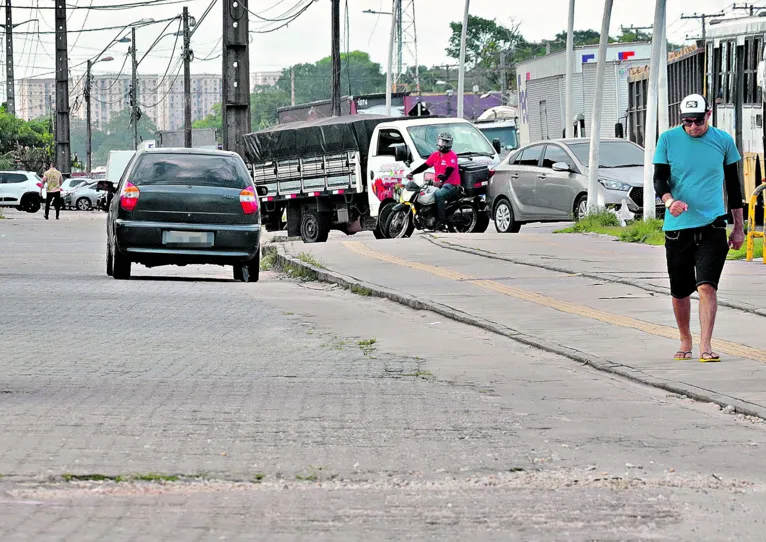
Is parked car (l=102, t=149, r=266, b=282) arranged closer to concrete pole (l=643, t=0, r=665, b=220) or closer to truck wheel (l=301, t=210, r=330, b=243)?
concrete pole (l=643, t=0, r=665, b=220)

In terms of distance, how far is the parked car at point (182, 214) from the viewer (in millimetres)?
16172

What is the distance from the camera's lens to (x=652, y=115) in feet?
77.3

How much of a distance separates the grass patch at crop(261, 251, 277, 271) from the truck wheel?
19.3 feet

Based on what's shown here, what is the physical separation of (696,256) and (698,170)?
1.81 ft

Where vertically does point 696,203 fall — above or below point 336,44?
below

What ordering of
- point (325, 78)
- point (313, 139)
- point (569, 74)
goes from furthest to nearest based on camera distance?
point (325, 78) → point (569, 74) → point (313, 139)

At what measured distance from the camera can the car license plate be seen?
16.2 metres

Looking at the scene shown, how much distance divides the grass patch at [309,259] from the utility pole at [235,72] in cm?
784

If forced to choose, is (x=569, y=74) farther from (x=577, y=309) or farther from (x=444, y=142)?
(x=577, y=309)

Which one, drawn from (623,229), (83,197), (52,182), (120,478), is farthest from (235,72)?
(83,197)

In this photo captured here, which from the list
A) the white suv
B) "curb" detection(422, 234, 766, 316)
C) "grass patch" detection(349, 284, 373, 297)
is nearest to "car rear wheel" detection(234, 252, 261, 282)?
"grass patch" detection(349, 284, 373, 297)

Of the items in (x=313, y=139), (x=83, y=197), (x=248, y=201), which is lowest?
(x=83, y=197)

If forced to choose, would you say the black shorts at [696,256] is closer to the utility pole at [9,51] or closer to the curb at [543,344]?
the curb at [543,344]

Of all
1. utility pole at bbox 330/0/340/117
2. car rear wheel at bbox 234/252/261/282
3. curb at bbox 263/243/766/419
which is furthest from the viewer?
utility pole at bbox 330/0/340/117
